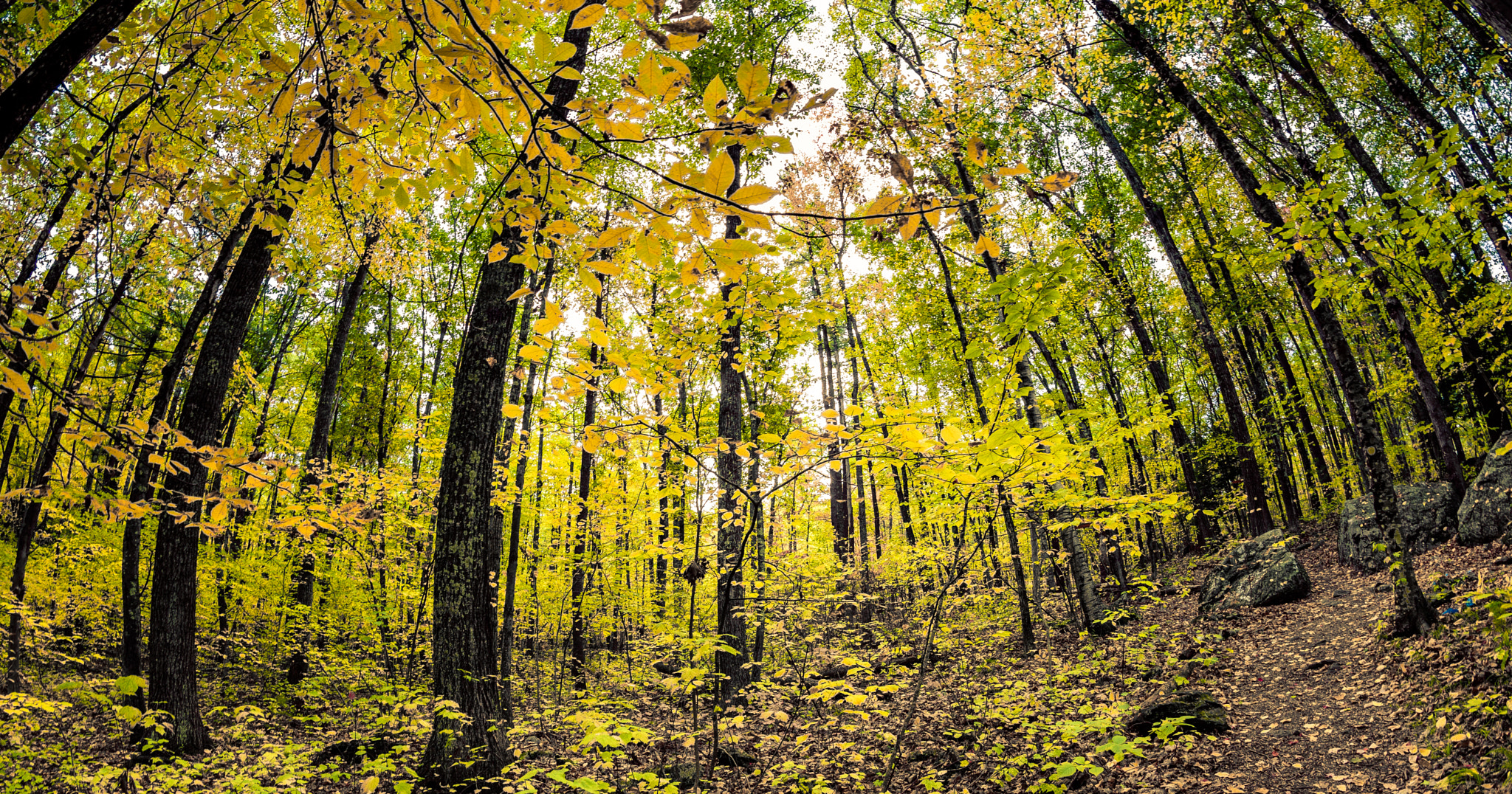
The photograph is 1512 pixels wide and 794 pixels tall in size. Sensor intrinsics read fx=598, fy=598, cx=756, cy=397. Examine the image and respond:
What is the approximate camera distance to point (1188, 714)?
195 inches

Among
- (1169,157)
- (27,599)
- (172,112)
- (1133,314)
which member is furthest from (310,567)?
(1169,157)

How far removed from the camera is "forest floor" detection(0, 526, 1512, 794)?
12.4 ft

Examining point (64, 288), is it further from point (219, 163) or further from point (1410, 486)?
point (1410, 486)

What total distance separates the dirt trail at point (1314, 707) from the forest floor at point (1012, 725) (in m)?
0.02

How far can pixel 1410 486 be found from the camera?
29.2ft

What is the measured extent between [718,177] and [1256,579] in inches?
422

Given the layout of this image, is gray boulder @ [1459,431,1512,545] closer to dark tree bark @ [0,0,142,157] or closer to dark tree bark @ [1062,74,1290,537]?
dark tree bark @ [1062,74,1290,537]

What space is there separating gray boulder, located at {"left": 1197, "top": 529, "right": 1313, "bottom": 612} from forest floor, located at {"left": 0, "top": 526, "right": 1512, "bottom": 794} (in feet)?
0.71

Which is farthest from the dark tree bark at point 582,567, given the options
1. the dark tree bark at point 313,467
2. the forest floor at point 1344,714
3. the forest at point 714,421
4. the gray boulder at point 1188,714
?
the forest floor at point 1344,714

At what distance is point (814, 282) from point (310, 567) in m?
12.7

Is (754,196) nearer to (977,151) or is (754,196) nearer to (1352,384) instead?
(977,151)

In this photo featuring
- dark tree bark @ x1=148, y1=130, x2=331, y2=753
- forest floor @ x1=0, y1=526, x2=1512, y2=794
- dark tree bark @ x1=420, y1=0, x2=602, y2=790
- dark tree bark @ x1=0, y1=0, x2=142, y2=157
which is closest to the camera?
dark tree bark @ x1=0, y1=0, x2=142, y2=157

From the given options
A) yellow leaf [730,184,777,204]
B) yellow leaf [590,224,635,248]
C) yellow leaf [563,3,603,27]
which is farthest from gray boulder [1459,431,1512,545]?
yellow leaf [563,3,603,27]

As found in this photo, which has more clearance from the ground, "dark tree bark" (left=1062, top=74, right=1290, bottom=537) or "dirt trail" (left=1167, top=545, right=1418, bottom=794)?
"dark tree bark" (left=1062, top=74, right=1290, bottom=537)
